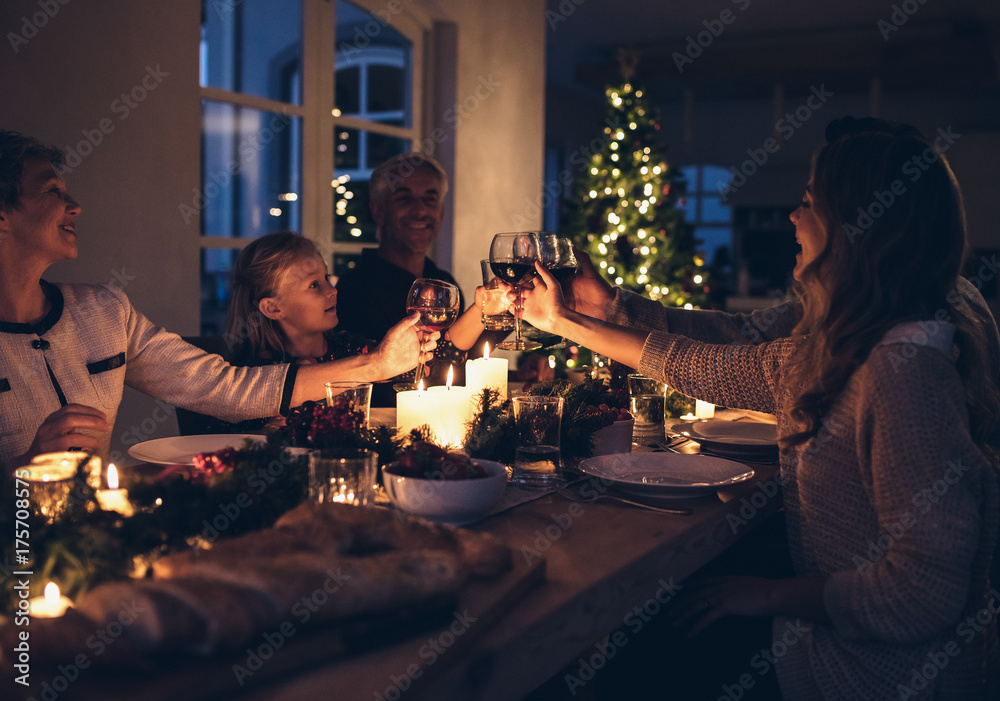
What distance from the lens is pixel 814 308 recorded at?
4.27 ft

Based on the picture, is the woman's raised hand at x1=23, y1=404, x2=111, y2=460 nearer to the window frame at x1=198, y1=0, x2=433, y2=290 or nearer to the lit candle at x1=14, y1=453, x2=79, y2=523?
the lit candle at x1=14, y1=453, x2=79, y2=523

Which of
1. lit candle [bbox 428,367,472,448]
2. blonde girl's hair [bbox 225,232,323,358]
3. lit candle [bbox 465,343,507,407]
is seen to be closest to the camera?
lit candle [bbox 428,367,472,448]

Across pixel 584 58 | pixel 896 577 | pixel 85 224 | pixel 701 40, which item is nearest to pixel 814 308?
pixel 896 577

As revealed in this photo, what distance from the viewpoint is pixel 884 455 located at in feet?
3.58

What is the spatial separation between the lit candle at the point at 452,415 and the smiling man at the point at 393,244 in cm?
133

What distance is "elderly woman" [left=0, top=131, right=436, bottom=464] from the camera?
5.47 ft

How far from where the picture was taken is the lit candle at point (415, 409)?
138 cm

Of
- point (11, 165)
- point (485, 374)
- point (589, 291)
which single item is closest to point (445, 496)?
point (485, 374)

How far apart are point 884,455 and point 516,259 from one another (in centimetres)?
86

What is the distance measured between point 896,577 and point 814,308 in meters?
0.44

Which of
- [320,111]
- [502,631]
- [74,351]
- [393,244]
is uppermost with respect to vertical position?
[320,111]

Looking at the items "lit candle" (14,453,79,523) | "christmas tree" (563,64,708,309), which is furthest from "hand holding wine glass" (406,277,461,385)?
"christmas tree" (563,64,708,309)

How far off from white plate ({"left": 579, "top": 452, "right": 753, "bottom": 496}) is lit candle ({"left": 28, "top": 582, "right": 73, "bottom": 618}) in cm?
81

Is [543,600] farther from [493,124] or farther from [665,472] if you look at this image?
[493,124]
